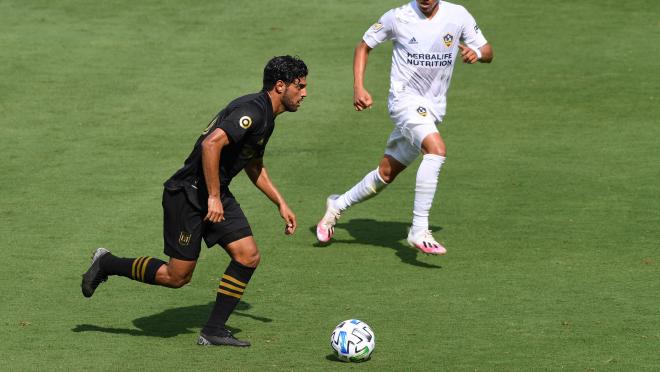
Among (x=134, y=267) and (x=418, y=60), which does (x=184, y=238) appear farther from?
(x=418, y=60)

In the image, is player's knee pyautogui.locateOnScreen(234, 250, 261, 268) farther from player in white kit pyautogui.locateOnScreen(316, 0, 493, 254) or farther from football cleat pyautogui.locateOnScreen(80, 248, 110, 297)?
player in white kit pyautogui.locateOnScreen(316, 0, 493, 254)

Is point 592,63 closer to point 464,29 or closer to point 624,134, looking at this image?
point 624,134

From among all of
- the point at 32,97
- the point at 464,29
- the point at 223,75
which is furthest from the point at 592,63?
the point at 32,97

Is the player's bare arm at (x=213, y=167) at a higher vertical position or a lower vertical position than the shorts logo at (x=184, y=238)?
higher

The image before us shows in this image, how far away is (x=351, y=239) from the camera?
12.7 metres

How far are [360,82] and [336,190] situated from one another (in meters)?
2.52

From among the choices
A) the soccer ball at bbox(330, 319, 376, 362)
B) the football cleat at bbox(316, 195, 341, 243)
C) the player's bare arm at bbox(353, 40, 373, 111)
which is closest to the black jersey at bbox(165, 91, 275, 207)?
the soccer ball at bbox(330, 319, 376, 362)

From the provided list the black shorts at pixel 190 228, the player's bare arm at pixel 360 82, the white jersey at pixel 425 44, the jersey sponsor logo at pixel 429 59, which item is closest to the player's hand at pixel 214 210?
the black shorts at pixel 190 228

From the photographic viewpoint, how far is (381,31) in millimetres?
12188

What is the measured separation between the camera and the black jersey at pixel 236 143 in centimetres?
903

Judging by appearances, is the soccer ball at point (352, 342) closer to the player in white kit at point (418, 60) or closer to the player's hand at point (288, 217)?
the player's hand at point (288, 217)

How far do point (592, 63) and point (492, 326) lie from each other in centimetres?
1041

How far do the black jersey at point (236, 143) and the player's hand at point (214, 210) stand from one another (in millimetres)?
423

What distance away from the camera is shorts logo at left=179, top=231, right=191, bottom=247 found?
30.4ft
